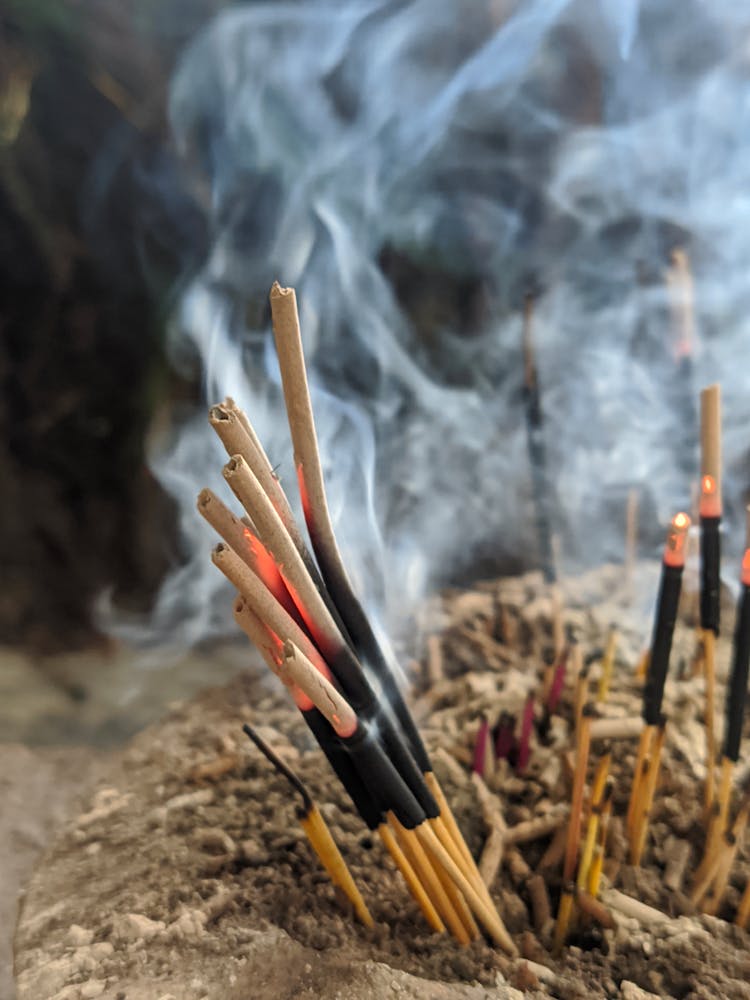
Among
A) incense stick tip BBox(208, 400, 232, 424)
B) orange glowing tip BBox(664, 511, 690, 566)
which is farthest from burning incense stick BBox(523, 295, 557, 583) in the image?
incense stick tip BBox(208, 400, 232, 424)

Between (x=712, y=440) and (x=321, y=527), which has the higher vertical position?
(x=712, y=440)

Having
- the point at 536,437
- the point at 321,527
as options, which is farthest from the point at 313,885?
the point at 536,437

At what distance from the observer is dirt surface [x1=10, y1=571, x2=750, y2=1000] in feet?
2.94

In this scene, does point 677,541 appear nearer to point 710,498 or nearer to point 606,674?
point 710,498

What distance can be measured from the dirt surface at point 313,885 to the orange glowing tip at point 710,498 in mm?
492

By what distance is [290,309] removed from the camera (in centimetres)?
78

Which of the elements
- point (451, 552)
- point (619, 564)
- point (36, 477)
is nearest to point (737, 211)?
point (619, 564)

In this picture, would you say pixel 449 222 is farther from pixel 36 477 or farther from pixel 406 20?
pixel 36 477

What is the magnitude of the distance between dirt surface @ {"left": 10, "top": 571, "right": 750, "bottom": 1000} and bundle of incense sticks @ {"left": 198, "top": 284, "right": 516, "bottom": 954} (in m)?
0.09

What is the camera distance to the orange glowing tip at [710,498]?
112cm

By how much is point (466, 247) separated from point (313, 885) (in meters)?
1.96

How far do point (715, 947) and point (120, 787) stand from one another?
3.25ft

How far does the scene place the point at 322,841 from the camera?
3.23 feet

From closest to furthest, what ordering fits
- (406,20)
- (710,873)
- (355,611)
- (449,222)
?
(355,611)
(710,873)
(406,20)
(449,222)
